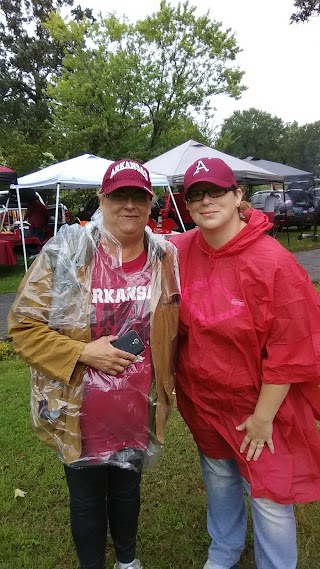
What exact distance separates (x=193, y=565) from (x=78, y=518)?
743 mm

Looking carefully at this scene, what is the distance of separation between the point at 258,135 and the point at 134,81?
125 ft

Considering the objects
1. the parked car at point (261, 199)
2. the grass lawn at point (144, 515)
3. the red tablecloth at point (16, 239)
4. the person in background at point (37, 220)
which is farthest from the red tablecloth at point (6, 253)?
the parked car at point (261, 199)

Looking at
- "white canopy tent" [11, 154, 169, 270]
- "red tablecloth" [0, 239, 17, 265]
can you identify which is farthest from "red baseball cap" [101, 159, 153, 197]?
"red tablecloth" [0, 239, 17, 265]

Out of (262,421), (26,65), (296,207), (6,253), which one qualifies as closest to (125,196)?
(262,421)

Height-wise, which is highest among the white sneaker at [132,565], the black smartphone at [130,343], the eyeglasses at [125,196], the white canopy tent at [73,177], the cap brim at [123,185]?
the white canopy tent at [73,177]

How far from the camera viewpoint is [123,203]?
163 centimetres

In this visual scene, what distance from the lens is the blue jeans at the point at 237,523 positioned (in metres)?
1.66

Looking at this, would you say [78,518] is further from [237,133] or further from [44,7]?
[237,133]

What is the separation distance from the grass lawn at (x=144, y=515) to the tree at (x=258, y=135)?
167ft

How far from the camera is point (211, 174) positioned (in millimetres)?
1579

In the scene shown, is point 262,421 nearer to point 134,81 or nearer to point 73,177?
point 73,177

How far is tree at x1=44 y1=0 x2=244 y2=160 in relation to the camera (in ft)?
58.6

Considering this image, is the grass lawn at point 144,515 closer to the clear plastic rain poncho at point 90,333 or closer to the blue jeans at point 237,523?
the blue jeans at point 237,523

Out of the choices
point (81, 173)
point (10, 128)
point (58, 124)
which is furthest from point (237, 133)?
point (81, 173)
